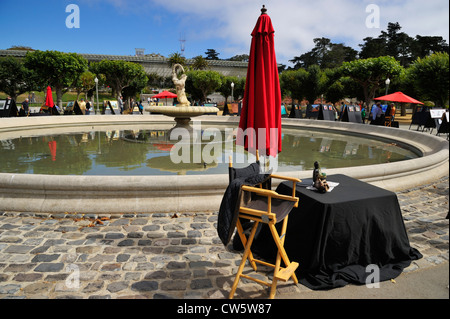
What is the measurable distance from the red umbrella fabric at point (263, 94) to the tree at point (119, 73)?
51683 millimetres

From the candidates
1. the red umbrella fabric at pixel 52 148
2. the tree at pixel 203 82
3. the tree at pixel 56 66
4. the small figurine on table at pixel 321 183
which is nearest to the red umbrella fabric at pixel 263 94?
the small figurine on table at pixel 321 183

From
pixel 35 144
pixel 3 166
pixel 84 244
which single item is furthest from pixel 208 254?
pixel 35 144

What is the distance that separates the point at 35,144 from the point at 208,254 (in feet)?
35.2

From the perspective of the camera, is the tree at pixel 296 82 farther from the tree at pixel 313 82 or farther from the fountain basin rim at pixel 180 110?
the fountain basin rim at pixel 180 110

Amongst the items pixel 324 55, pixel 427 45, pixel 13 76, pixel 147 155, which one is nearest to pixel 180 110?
pixel 147 155

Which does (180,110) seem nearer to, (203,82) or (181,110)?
(181,110)

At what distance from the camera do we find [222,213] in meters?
3.18

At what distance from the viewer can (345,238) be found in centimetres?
350

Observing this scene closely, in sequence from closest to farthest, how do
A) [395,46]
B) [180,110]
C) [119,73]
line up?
[180,110], [119,73], [395,46]

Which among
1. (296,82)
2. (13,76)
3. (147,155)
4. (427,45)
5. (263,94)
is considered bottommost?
(147,155)

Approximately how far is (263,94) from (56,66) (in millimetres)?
45157

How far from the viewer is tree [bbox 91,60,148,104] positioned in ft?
170
